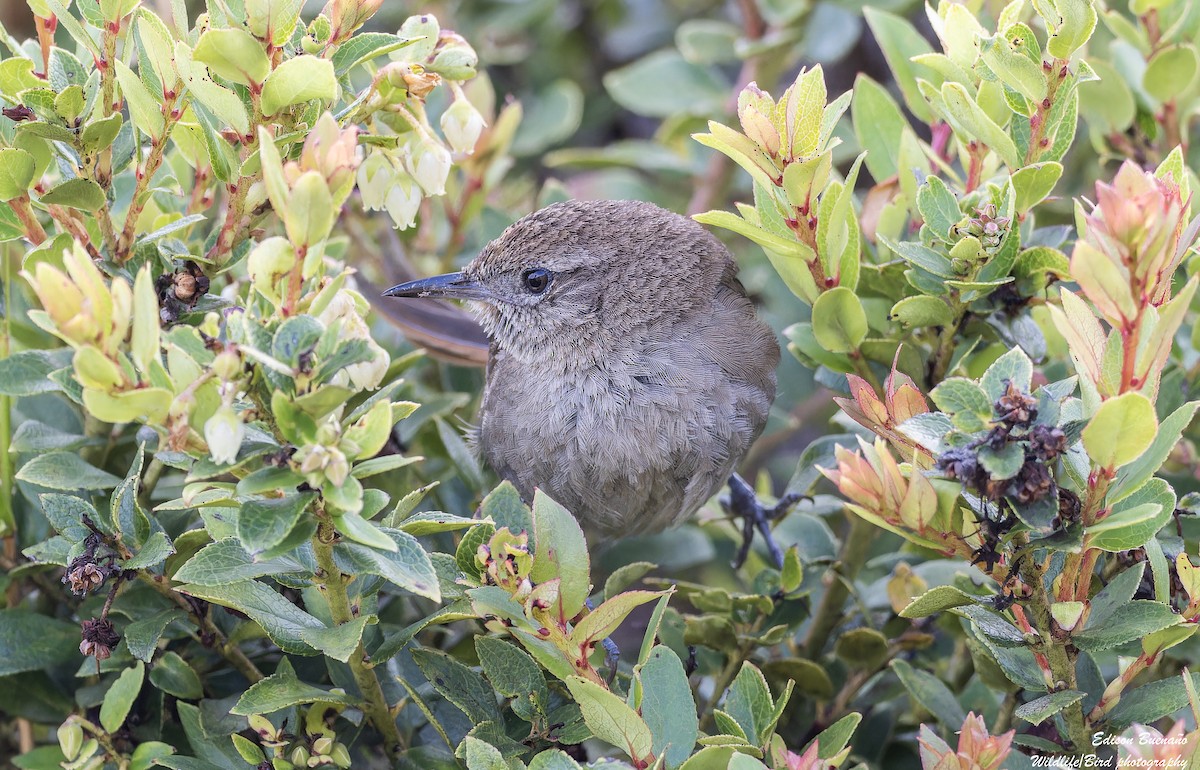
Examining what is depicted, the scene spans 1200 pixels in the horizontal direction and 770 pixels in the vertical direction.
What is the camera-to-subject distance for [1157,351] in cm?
164

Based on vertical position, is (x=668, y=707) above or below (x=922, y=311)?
below

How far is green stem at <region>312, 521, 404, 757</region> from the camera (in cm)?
176

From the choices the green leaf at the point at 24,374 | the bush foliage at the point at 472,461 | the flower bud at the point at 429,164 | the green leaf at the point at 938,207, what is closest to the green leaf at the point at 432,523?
the bush foliage at the point at 472,461

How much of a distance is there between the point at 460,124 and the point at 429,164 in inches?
6.5

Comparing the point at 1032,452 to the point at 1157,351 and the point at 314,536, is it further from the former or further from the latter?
the point at 314,536

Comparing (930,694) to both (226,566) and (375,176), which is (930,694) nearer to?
(226,566)

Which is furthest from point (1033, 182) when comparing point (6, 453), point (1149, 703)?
point (6, 453)

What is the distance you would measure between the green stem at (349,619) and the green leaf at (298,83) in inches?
27.6

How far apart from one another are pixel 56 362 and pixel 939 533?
1628mm

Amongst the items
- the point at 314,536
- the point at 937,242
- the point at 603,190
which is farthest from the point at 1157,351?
the point at 603,190

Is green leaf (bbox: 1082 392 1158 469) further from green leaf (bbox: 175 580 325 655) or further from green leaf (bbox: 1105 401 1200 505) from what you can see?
green leaf (bbox: 175 580 325 655)

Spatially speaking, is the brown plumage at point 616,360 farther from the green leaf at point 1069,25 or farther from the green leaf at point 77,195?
the green leaf at point 1069,25

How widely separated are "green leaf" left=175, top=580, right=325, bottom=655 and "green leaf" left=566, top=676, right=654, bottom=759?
50 centimetres

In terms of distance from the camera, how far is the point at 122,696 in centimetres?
200
